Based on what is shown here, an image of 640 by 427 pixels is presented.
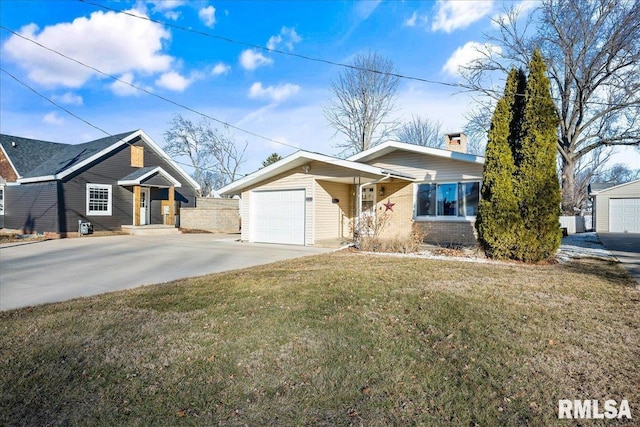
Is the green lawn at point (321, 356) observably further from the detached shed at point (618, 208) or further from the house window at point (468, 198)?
the detached shed at point (618, 208)

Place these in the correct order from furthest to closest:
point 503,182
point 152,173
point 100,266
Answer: point 152,173 → point 503,182 → point 100,266

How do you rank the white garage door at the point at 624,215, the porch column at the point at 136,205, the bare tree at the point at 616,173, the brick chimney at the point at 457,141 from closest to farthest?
the brick chimney at the point at 457,141
the porch column at the point at 136,205
the white garage door at the point at 624,215
the bare tree at the point at 616,173

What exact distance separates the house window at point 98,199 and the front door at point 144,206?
6.57ft

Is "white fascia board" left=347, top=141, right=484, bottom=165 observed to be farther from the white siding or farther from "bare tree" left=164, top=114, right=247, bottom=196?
"bare tree" left=164, top=114, right=247, bottom=196

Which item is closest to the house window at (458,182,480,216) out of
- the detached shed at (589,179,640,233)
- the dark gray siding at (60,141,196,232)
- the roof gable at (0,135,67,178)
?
the detached shed at (589,179,640,233)

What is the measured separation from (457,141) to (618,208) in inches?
611

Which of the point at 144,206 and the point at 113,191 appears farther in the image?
the point at 144,206

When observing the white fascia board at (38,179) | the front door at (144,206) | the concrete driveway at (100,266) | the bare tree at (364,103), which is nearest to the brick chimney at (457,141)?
the concrete driveway at (100,266)

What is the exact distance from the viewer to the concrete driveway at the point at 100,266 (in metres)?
6.38

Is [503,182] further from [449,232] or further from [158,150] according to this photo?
[158,150]

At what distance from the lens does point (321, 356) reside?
3.59m

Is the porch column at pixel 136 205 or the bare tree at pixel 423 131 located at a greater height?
the bare tree at pixel 423 131

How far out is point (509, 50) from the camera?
2248 centimetres

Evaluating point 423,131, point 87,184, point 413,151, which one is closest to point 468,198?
point 413,151
